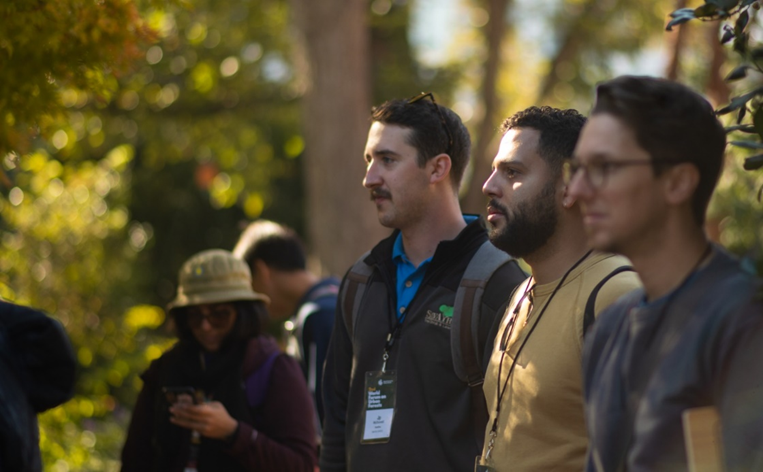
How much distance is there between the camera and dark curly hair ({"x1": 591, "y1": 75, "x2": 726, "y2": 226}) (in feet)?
6.91

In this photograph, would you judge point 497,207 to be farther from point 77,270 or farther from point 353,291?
point 77,270

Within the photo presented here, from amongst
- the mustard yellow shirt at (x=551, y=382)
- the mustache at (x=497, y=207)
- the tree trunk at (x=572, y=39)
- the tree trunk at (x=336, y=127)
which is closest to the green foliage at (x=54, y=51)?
the mustache at (x=497, y=207)

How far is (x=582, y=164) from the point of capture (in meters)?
2.19

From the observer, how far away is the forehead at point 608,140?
2125 millimetres

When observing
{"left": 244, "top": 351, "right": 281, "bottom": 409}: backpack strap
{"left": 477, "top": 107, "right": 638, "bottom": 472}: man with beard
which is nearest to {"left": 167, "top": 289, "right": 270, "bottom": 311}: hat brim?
{"left": 244, "top": 351, "right": 281, "bottom": 409}: backpack strap

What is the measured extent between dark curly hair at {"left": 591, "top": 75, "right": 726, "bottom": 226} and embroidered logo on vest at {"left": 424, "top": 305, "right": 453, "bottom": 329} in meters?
1.54

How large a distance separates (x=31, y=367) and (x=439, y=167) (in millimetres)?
1811

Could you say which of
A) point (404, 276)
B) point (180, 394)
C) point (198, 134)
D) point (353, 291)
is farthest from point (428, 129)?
point (198, 134)

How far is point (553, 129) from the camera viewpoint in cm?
333

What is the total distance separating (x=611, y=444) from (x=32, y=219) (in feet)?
27.7

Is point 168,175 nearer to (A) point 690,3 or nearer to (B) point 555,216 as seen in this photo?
(A) point 690,3

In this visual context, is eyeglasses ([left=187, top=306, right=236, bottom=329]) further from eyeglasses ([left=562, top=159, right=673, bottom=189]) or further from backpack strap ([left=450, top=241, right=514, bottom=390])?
eyeglasses ([left=562, top=159, right=673, bottom=189])

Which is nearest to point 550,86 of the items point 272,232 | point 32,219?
point 32,219

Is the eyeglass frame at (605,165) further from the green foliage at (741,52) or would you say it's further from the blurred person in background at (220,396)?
the blurred person in background at (220,396)
